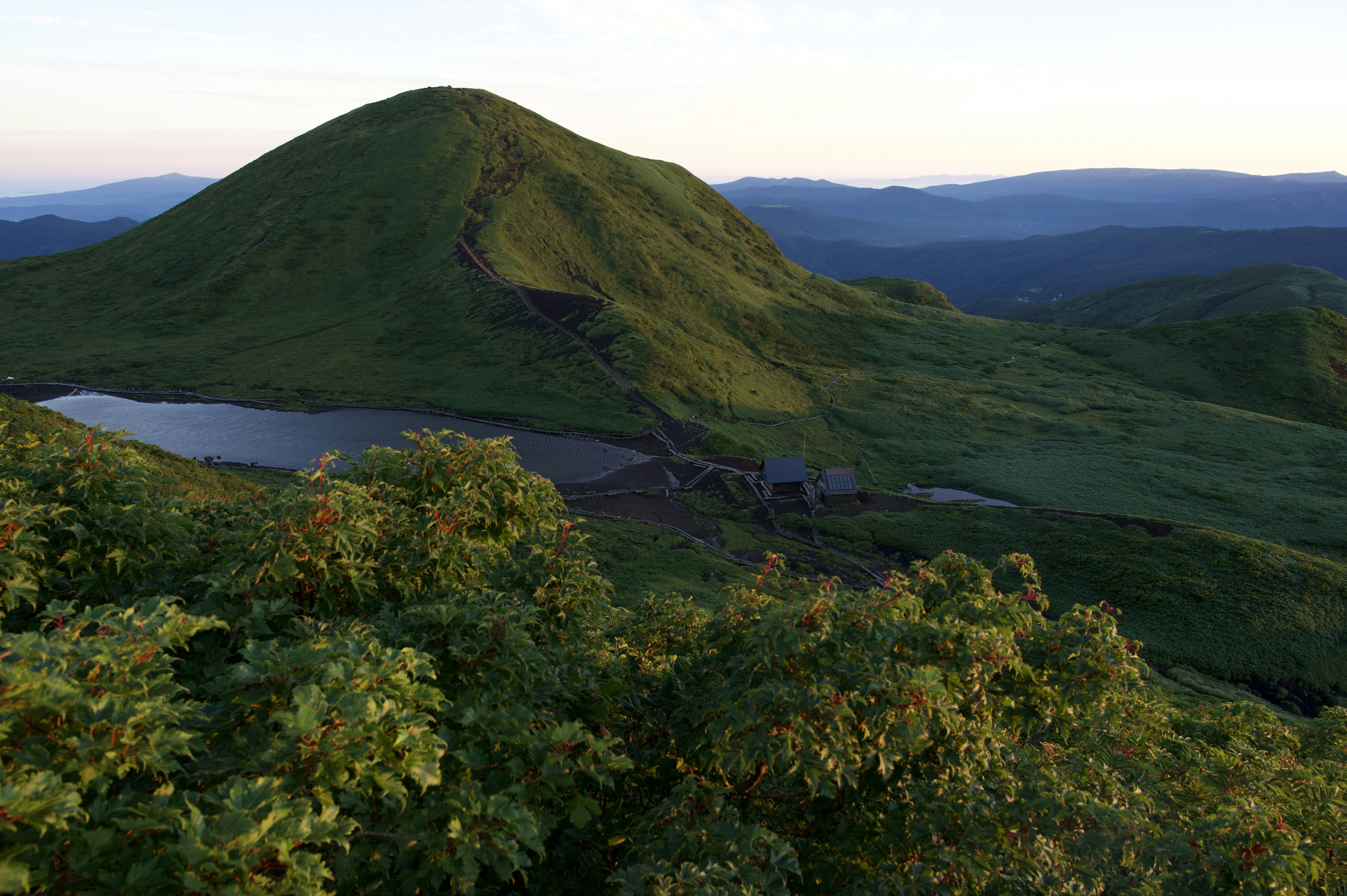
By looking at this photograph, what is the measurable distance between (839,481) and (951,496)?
53.7 ft

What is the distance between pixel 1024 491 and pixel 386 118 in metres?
173

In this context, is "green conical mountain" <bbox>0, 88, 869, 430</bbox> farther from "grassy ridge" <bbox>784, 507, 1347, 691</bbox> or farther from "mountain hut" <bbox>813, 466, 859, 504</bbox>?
"grassy ridge" <bbox>784, 507, 1347, 691</bbox>

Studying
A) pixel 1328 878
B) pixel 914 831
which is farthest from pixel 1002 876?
pixel 1328 878

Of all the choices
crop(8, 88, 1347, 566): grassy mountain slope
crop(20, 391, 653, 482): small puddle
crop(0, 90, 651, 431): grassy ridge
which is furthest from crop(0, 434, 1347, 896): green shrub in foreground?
crop(0, 90, 651, 431): grassy ridge

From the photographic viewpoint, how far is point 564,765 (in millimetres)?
7453

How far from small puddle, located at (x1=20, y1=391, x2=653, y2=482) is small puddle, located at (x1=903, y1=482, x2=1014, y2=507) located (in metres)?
31.2

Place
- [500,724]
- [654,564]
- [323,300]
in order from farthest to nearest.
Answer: [323,300] → [654,564] → [500,724]

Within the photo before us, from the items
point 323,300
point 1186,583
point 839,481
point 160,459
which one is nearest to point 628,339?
point 839,481

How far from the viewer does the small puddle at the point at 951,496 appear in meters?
68.4

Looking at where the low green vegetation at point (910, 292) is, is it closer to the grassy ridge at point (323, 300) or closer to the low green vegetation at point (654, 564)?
the grassy ridge at point (323, 300)

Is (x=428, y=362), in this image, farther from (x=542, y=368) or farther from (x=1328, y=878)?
(x=1328, y=878)

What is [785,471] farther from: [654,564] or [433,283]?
[433,283]

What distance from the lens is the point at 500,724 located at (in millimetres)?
7531

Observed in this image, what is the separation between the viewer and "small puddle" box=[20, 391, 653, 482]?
70438 mm
